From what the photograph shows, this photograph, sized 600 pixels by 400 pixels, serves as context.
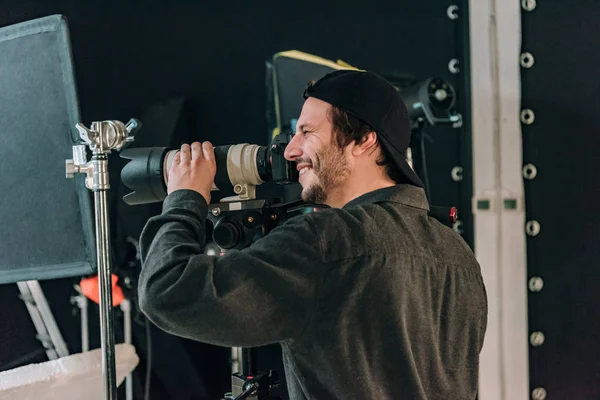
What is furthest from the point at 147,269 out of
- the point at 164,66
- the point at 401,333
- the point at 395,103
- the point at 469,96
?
the point at 469,96

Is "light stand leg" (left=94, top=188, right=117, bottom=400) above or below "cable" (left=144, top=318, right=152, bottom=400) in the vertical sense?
above

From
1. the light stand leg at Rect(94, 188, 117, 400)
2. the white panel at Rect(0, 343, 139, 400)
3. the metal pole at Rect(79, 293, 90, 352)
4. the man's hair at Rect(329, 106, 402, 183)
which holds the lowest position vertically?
the white panel at Rect(0, 343, 139, 400)

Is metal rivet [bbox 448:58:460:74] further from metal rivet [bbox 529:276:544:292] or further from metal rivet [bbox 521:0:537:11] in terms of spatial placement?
metal rivet [bbox 529:276:544:292]

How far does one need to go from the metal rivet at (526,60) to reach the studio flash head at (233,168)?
0.98 meters

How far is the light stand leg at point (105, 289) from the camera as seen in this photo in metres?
0.97

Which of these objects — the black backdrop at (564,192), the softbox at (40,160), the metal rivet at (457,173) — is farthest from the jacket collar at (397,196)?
the black backdrop at (564,192)

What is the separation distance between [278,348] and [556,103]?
116 centimetres

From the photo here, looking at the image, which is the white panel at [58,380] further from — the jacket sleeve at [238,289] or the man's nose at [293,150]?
the man's nose at [293,150]

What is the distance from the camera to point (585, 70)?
5.36ft

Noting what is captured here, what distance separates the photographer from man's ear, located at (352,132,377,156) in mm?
971

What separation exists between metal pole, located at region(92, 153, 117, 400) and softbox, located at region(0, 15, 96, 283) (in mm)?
195

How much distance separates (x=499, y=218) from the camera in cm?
167

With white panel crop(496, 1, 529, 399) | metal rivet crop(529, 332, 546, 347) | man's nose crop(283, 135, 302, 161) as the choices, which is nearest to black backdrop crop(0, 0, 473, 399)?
white panel crop(496, 1, 529, 399)

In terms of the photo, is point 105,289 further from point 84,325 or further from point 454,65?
point 454,65
